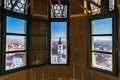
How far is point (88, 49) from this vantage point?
418 cm

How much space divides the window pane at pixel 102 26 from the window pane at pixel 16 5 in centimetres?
198

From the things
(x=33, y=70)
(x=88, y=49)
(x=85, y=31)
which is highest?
(x=85, y=31)

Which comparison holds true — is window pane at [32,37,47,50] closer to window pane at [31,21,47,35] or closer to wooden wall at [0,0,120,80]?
window pane at [31,21,47,35]

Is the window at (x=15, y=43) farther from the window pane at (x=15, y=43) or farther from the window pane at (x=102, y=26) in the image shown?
the window pane at (x=102, y=26)

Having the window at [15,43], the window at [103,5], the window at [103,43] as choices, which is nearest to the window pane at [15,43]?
the window at [15,43]

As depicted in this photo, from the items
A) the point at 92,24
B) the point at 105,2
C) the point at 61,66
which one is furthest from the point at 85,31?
the point at 61,66

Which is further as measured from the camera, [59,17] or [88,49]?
[59,17]

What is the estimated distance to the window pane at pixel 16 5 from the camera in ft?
11.9

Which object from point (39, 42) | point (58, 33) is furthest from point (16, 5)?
point (58, 33)

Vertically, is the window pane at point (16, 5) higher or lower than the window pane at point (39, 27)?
higher

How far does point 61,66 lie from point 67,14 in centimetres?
165

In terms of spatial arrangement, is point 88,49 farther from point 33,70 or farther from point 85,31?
point 33,70

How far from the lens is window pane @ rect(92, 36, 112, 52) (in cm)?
361

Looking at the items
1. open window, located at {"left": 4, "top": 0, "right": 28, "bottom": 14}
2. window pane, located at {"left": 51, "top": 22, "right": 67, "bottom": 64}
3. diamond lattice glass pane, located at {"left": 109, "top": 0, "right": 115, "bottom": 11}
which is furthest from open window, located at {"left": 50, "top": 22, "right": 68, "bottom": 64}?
diamond lattice glass pane, located at {"left": 109, "top": 0, "right": 115, "bottom": 11}
